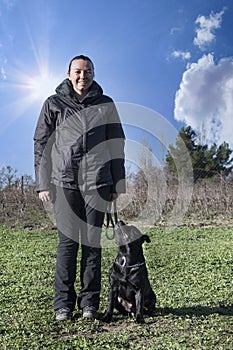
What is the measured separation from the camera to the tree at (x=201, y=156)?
15.9 meters

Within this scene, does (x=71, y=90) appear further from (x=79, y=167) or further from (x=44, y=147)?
(x=79, y=167)

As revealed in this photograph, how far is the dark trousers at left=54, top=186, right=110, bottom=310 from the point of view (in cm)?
318

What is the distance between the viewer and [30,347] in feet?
8.91

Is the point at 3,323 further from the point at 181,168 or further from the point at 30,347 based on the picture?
the point at 181,168

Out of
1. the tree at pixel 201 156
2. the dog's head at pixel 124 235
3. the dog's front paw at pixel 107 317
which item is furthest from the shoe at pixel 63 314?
the tree at pixel 201 156

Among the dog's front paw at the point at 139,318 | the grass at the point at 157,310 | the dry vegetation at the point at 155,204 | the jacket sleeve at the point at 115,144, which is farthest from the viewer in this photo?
the dry vegetation at the point at 155,204

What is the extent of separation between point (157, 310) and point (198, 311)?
35cm

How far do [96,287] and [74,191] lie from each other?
778mm

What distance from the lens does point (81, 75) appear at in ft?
10.5

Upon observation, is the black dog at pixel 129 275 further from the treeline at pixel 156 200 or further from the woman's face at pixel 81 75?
the treeline at pixel 156 200


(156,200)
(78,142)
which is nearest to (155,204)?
(156,200)

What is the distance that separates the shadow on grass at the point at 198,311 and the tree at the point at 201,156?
37.7ft

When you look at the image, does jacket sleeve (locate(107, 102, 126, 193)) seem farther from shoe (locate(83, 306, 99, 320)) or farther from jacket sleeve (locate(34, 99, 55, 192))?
shoe (locate(83, 306, 99, 320))

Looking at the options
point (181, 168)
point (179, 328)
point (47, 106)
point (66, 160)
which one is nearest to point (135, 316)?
point (179, 328)
